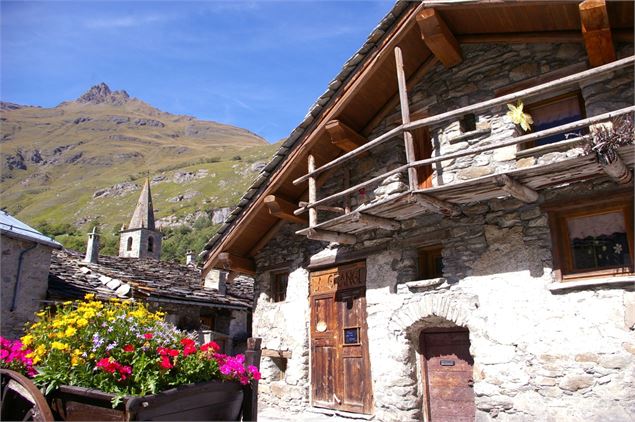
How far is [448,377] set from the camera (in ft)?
24.2

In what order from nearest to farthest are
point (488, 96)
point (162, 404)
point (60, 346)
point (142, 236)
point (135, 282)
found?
1. point (162, 404)
2. point (60, 346)
3. point (488, 96)
4. point (135, 282)
5. point (142, 236)

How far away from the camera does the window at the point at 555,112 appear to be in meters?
6.80

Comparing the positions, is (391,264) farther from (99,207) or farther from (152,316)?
(99,207)

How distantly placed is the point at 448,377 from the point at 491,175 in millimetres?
3417

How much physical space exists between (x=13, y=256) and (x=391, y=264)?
884 centimetres

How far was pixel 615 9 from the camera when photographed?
614 centimetres

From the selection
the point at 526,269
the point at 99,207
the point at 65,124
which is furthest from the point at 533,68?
the point at 65,124

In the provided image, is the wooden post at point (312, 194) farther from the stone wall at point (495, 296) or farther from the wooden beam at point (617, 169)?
the wooden beam at point (617, 169)

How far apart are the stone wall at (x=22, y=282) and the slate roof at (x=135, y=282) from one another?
1.66 feet

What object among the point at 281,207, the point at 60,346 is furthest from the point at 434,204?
the point at 60,346

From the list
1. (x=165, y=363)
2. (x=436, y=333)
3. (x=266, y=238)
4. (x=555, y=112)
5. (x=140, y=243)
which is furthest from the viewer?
(x=140, y=243)

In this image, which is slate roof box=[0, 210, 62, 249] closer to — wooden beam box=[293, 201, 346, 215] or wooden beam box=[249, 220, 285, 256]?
wooden beam box=[249, 220, 285, 256]

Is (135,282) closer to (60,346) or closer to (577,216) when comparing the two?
(60,346)

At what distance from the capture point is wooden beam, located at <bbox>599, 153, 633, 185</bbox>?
17.2 ft
